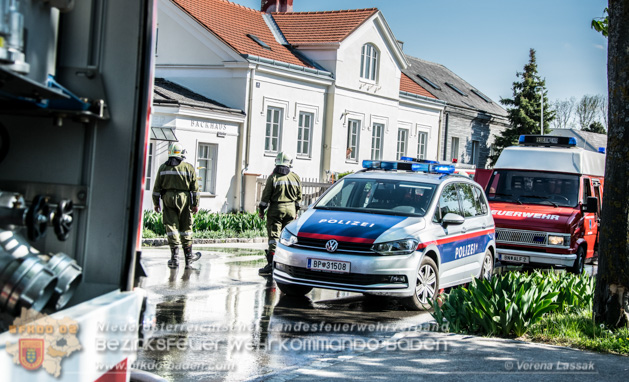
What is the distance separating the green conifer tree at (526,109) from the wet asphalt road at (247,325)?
32275 millimetres

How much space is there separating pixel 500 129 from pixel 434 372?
38719 millimetres

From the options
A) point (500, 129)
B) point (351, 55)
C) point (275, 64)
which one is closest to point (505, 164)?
point (275, 64)

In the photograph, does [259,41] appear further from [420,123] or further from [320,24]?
[420,123]

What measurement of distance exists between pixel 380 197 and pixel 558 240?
194 inches

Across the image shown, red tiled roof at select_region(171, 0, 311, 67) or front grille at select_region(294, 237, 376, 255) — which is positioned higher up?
red tiled roof at select_region(171, 0, 311, 67)

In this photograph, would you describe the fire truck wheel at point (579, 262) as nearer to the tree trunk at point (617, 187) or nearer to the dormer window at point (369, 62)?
the tree trunk at point (617, 187)

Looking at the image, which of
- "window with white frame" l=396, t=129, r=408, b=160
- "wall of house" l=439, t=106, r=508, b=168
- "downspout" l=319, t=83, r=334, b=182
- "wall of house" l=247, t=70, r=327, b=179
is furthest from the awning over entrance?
"wall of house" l=439, t=106, r=508, b=168

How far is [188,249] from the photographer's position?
12656mm

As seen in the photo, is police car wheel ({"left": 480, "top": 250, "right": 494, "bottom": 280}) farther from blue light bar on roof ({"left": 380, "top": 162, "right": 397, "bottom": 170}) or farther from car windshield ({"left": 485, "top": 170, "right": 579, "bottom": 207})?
car windshield ({"left": 485, "top": 170, "right": 579, "bottom": 207})

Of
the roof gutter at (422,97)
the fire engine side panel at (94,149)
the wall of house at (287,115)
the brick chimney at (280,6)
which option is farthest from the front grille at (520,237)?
the brick chimney at (280,6)

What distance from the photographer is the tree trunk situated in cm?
766

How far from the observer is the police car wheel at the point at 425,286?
962 cm

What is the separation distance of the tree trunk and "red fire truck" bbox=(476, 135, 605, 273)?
5.85 meters

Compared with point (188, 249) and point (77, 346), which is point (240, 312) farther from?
point (77, 346)
